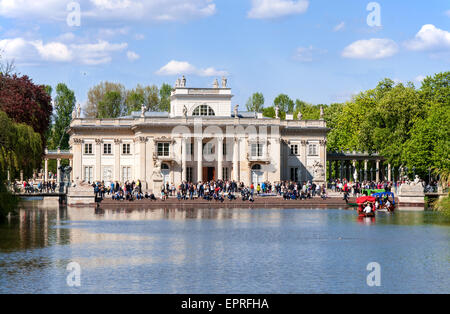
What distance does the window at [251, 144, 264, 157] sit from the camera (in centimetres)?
9100

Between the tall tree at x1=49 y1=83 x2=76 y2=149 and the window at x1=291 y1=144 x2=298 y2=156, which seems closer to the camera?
the window at x1=291 y1=144 x2=298 y2=156

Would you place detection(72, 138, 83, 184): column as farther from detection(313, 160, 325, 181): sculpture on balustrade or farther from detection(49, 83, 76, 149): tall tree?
detection(313, 160, 325, 181): sculpture on balustrade

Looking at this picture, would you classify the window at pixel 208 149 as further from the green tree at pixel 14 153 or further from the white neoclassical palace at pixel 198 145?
the green tree at pixel 14 153

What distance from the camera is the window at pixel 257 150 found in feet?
299

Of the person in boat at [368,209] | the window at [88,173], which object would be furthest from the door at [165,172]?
the person in boat at [368,209]

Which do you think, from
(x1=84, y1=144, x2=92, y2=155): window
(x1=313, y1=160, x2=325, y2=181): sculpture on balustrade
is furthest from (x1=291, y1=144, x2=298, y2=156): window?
(x1=84, y1=144, x2=92, y2=155): window

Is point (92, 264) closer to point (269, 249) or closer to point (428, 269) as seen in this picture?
point (269, 249)

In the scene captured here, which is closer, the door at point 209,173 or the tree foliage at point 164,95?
the door at point 209,173

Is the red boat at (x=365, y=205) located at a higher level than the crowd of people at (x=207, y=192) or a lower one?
lower

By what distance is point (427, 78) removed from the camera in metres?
95.9

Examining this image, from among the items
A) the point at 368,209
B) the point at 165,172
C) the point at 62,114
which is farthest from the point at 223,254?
the point at 62,114

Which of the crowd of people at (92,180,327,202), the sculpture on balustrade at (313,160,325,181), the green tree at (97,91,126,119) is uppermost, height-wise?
the green tree at (97,91,126,119)

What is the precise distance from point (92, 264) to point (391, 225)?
22946 millimetres

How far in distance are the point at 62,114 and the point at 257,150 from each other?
38162 mm
